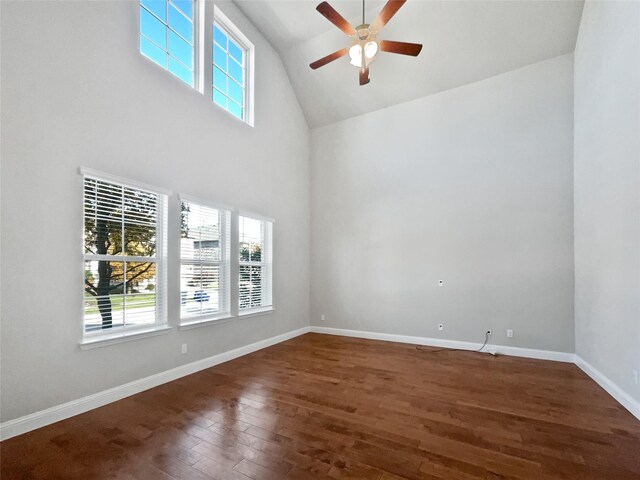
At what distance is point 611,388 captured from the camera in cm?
321

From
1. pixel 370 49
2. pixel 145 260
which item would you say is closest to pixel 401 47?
pixel 370 49

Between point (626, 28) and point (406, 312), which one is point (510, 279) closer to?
point (406, 312)

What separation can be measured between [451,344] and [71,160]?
18.3ft

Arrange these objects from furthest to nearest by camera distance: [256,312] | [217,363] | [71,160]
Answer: [256,312]
[217,363]
[71,160]

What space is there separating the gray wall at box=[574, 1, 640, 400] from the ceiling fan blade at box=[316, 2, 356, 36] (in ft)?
8.85

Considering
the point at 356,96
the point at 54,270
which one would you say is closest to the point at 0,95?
the point at 54,270

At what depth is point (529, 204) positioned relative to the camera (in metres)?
4.62

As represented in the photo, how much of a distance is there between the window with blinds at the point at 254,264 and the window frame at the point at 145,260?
49.6 inches


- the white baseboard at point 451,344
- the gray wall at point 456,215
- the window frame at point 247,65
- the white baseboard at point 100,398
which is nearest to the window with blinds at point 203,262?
the white baseboard at point 100,398

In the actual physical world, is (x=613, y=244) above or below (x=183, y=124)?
below

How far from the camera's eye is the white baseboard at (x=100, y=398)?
7.92ft

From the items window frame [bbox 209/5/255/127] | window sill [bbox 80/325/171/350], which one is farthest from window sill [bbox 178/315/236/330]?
window frame [bbox 209/5/255/127]

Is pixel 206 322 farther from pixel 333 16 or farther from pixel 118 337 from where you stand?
pixel 333 16

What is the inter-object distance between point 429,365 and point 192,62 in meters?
5.28
